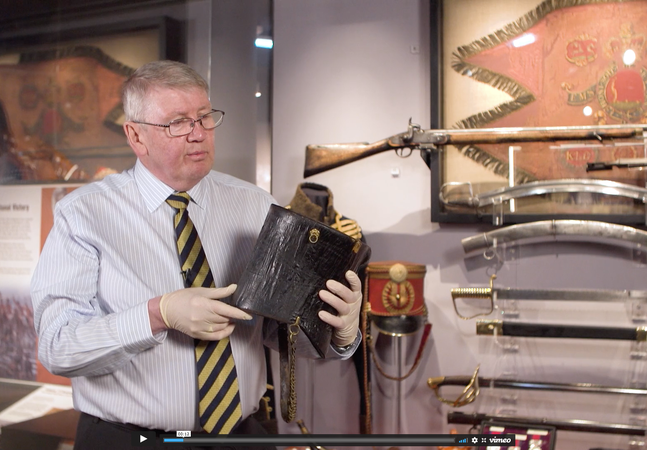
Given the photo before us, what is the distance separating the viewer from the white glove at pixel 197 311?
59.1 inches

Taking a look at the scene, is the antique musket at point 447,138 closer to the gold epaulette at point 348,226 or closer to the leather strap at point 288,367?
the gold epaulette at point 348,226

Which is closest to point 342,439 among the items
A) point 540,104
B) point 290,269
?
point 290,269

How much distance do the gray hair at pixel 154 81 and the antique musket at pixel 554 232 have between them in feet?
5.91

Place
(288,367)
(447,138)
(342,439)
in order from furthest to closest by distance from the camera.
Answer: (447,138) < (288,367) < (342,439)

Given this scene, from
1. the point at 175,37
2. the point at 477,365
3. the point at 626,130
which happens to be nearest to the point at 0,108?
the point at 175,37

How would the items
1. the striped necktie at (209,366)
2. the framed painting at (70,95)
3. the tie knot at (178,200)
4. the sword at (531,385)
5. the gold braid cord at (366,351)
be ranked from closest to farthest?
the striped necktie at (209,366) < the tie knot at (178,200) < the framed painting at (70,95) < the sword at (531,385) < the gold braid cord at (366,351)

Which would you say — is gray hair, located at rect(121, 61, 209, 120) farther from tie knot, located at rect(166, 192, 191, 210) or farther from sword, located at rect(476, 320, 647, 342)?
sword, located at rect(476, 320, 647, 342)

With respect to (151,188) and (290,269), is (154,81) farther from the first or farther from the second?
(290,269)

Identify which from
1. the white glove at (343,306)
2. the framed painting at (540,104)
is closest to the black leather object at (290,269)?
the white glove at (343,306)

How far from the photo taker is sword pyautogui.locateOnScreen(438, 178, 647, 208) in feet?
9.66

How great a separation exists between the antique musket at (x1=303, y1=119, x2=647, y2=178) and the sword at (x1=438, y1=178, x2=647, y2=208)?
0.20m

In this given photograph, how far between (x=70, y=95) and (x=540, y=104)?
87.0 inches

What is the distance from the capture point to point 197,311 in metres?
1.50

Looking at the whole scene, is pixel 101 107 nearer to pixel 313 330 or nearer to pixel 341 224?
pixel 341 224
